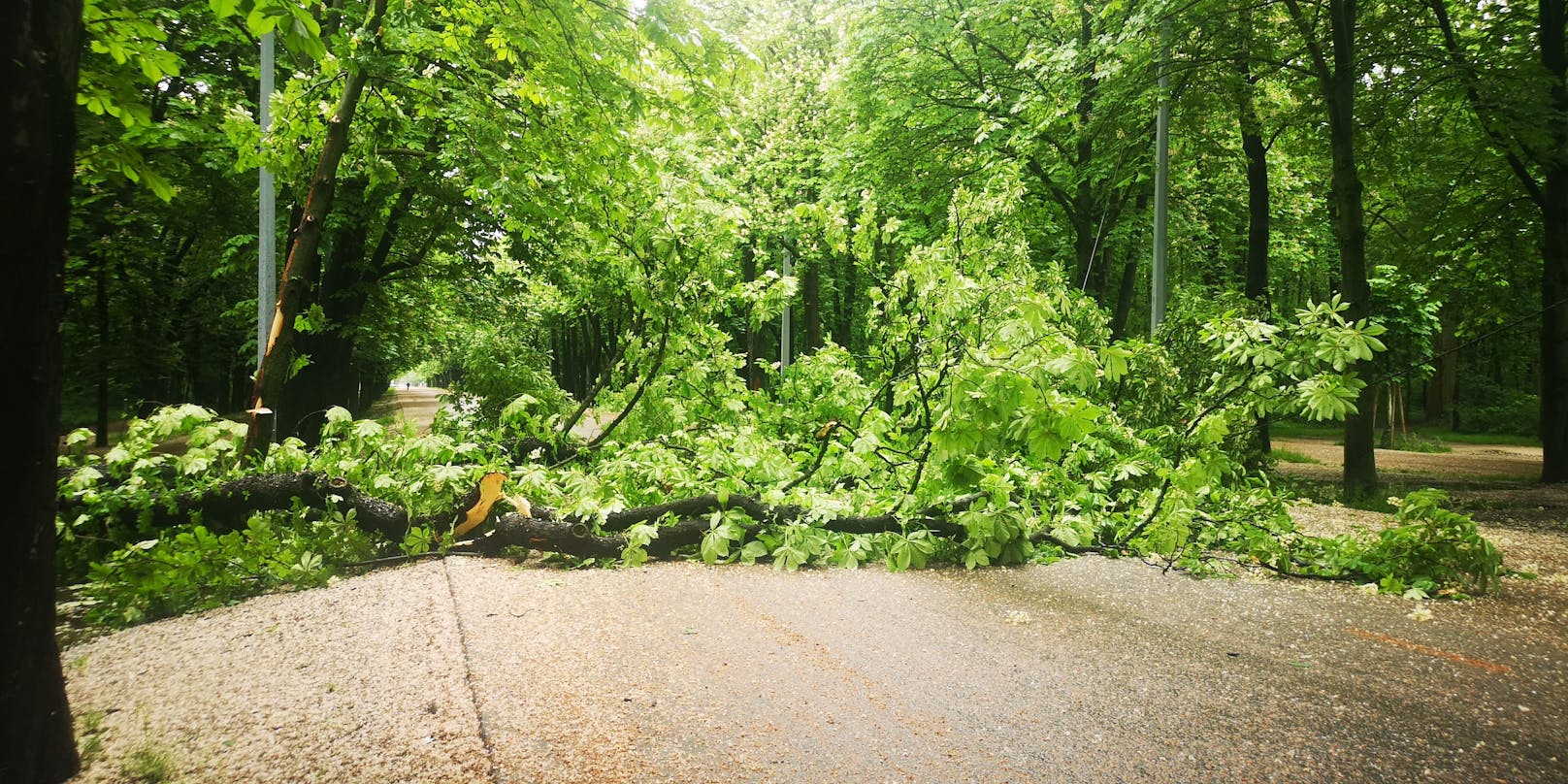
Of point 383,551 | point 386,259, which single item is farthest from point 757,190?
point 383,551

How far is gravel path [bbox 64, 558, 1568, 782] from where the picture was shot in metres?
2.74

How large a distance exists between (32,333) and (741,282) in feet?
20.3

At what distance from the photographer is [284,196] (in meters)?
11.1

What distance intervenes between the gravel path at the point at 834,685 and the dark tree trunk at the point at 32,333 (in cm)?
38

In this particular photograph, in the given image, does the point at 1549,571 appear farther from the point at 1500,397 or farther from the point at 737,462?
the point at 1500,397

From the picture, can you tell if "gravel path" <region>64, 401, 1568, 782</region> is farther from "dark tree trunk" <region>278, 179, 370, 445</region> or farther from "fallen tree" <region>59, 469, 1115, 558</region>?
"dark tree trunk" <region>278, 179, 370, 445</region>

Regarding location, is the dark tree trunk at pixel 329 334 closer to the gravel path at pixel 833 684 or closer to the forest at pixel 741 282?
the forest at pixel 741 282

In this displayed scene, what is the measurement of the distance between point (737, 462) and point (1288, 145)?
10.3 meters

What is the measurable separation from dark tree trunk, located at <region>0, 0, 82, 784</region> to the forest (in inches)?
5.3

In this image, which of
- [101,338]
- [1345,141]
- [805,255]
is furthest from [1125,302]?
[101,338]

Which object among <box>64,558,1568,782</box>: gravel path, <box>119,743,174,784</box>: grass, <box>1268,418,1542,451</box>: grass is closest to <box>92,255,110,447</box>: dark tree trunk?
<box>64,558,1568,782</box>: gravel path

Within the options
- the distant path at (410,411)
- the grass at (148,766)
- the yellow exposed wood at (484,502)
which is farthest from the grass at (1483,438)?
the grass at (148,766)

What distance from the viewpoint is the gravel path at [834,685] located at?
2736 mm

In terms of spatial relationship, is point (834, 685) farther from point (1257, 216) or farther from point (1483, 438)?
point (1483, 438)
